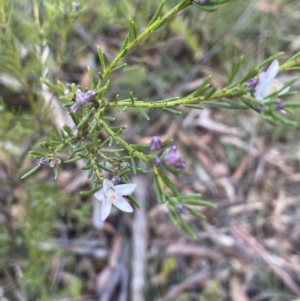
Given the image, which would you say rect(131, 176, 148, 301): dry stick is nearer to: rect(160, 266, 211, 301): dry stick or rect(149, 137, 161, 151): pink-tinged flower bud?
rect(160, 266, 211, 301): dry stick

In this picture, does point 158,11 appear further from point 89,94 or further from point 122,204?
point 122,204

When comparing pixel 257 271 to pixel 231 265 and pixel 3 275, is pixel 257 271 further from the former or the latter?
pixel 3 275

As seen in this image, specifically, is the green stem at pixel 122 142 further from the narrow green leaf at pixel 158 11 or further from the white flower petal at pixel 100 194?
the narrow green leaf at pixel 158 11

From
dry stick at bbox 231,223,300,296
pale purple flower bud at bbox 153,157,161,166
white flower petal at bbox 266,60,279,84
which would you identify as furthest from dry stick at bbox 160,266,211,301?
white flower petal at bbox 266,60,279,84

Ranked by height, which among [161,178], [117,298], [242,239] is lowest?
[117,298]

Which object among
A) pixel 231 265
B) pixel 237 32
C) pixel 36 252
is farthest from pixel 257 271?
pixel 237 32
